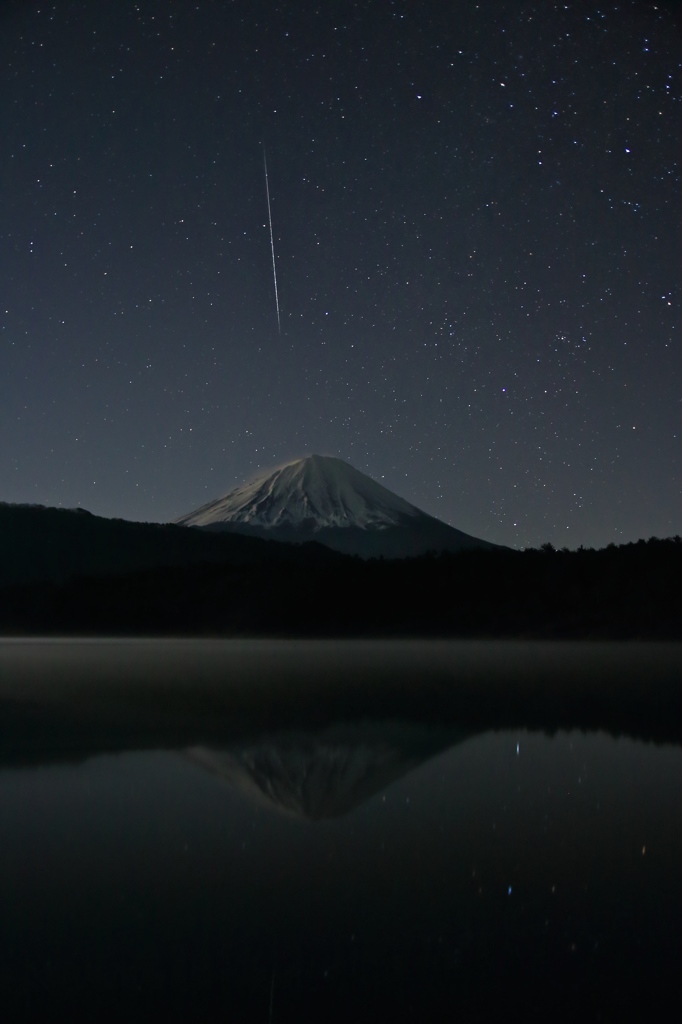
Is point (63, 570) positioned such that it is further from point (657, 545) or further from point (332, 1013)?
point (332, 1013)

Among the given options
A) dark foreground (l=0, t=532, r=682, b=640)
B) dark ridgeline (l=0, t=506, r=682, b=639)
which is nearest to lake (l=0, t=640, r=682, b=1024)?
dark foreground (l=0, t=532, r=682, b=640)

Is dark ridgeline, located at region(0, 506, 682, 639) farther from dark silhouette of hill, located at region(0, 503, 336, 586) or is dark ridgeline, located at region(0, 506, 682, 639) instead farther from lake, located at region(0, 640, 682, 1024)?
lake, located at region(0, 640, 682, 1024)

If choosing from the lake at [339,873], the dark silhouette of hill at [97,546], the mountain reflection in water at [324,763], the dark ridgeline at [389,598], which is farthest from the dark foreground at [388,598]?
the lake at [339,873]

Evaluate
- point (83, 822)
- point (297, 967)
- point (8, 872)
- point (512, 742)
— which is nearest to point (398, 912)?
point (297, 967)

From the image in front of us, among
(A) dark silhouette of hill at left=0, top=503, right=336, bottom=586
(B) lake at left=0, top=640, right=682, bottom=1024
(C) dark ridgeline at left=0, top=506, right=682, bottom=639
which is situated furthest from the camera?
(A) dark silhouette of hill at left=0, top=503, right=336, bottom=586

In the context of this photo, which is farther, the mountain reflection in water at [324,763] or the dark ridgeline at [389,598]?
the dark ridgeline at [389,598]

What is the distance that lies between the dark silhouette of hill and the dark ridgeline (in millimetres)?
8048

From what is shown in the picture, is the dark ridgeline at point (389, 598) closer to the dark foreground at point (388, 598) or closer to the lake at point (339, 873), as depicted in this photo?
the dark foreground at point (388, 598)

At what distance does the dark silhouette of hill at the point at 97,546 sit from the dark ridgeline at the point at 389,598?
26.4ft

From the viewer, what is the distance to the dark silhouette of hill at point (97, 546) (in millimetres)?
151375

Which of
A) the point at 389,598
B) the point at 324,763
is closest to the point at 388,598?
the point at 389,598

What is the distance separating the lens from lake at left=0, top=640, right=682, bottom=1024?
4.24 meters

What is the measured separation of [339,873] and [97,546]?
160 metres

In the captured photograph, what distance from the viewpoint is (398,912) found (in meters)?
5.26
